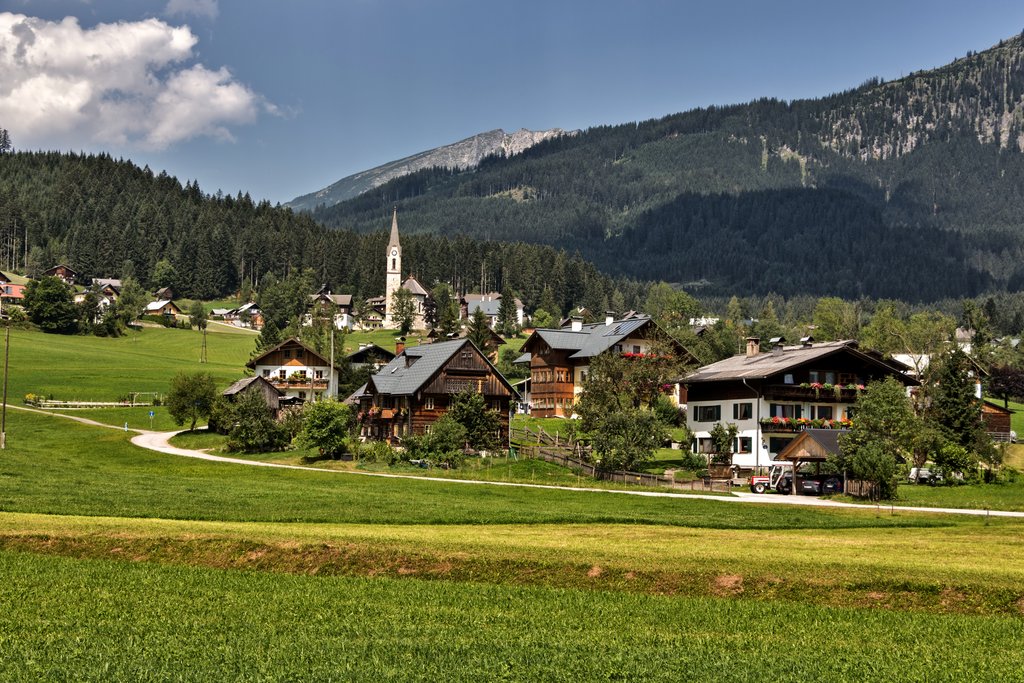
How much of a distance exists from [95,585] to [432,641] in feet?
28.8

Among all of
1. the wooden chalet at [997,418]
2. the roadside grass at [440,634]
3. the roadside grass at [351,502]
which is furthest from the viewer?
the wooden chalet at [997,418]

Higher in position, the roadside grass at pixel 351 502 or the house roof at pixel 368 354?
the house roof at pixel 368 354

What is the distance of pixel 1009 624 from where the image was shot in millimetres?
19688

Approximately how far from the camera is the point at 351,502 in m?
42.5

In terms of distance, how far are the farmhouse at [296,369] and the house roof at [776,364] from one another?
4750 centimetres

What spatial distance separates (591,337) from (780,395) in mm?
34410

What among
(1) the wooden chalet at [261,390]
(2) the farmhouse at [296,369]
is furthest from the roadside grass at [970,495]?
(2) the farmhouse at [296,369]

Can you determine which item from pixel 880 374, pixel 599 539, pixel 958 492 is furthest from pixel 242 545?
pixel 880 374

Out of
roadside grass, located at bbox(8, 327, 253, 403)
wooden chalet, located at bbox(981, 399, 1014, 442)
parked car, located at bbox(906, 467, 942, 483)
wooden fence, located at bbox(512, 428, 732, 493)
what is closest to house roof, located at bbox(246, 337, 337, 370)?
roadside grass, located at bbox(8, 327, 253, 403)

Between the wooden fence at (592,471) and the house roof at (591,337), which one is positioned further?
the house roof at (591,337)

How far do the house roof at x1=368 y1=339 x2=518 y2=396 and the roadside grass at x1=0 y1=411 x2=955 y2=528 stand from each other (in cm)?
2182

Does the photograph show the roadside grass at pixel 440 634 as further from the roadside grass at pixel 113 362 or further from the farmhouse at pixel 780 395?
the roadside grass at pixel 113 362

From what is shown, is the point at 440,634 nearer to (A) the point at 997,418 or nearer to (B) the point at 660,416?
(B) the point at 660,416

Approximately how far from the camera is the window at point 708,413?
261 ft
